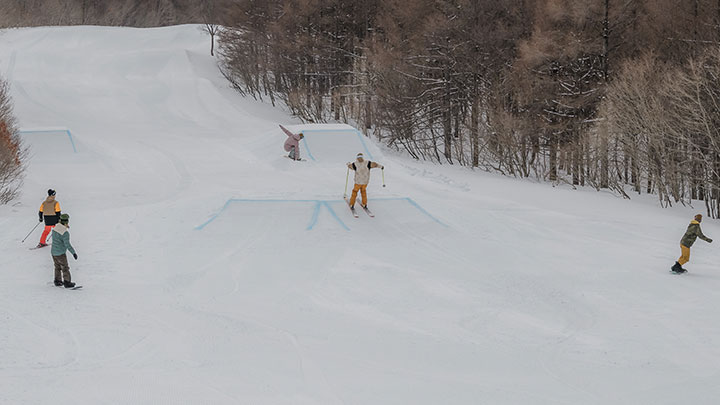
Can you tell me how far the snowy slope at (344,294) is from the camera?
772 cm

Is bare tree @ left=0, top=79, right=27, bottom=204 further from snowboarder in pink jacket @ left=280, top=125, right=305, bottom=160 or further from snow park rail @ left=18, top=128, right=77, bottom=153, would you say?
snowboarder in pink jacket @ left=280, top=125, right=305, bottom=160

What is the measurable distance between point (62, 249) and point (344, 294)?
472cm

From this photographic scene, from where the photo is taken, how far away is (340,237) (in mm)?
14547

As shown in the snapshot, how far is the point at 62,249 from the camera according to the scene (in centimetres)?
1024

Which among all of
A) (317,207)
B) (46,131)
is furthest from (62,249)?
(46,131)

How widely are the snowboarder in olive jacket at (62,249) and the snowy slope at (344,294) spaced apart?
21cm

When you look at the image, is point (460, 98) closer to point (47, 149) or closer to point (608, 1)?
point (608, 1)

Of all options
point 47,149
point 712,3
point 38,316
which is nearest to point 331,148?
point 47,149

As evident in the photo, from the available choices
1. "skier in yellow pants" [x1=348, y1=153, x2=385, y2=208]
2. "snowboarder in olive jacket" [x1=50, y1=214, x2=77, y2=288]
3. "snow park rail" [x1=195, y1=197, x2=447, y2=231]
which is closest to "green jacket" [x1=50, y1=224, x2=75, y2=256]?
"snowboarder in olive jacket" [x1=50, y1=214, x2=77, y2=288]

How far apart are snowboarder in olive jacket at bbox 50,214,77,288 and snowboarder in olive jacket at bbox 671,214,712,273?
10761 mm

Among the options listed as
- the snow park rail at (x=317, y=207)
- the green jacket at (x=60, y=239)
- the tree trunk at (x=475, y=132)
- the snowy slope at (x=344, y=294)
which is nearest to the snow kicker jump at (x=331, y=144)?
the snowy slope at (x=344, y=294)

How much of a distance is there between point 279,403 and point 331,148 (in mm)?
18340

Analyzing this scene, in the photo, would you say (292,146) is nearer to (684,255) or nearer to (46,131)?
(46,131)

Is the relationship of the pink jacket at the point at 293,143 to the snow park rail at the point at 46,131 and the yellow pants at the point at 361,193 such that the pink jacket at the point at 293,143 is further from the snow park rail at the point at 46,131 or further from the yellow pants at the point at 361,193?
the snow park rail at the point at 46,131
